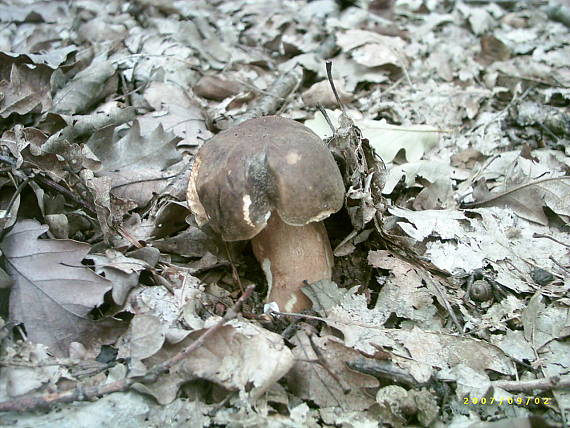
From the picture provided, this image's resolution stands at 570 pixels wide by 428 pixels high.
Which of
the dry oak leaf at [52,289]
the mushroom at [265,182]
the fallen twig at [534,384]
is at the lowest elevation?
the fallen twig at [534,384]

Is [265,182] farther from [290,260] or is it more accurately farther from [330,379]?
[330,379]

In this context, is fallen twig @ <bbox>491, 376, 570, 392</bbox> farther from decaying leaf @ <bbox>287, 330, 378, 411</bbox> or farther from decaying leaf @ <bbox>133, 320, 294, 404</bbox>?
decaying leaf @ <bbox>133, 320, 294, 404</bbox>

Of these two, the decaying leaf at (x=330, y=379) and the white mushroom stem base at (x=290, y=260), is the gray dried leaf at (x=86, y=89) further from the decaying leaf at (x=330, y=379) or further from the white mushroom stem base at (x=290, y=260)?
the decaying leaf at (x=330, y=379)

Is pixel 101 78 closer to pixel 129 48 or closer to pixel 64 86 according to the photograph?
pixel 64 86

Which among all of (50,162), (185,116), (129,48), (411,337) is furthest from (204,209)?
(129,48)

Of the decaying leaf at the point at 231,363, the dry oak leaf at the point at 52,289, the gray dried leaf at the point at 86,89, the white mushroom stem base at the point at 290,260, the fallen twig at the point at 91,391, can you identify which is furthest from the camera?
the gray dried leaf at the point at 86,89

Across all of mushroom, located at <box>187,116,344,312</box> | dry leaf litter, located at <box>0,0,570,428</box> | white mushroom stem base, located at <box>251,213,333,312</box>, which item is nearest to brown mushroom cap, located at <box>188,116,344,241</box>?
mushroom, located at <box>187,116,344,312</box>

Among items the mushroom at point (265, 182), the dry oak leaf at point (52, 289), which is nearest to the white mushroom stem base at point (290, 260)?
the mushroom at point (265, 182)
